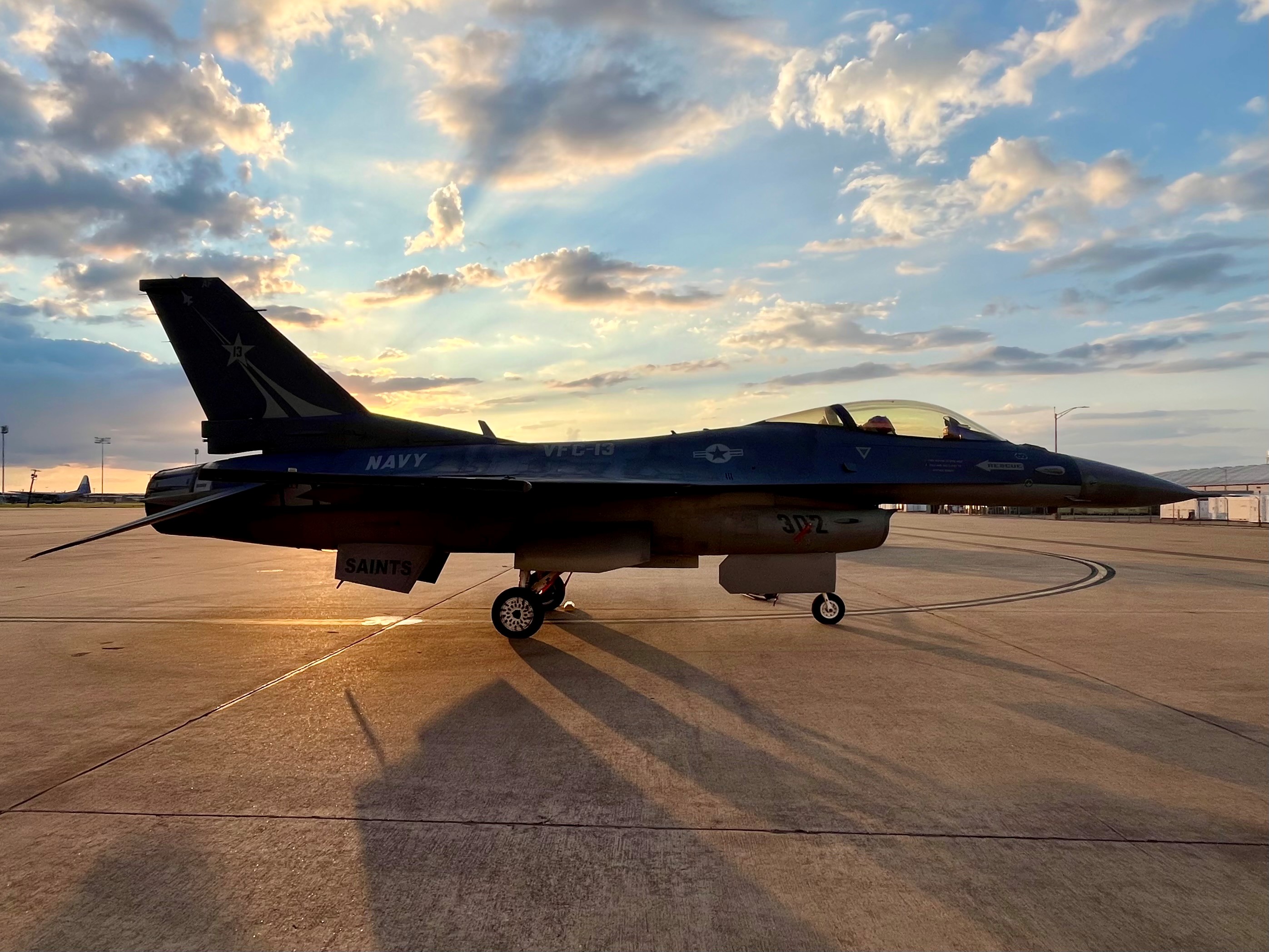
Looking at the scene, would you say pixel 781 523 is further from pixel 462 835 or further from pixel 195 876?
pixel 195 876

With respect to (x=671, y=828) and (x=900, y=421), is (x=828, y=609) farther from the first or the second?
(x=671, y=828)

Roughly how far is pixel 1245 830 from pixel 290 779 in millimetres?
5525

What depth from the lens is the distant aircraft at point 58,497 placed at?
95625 mm

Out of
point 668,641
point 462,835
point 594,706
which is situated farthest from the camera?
point 668,641

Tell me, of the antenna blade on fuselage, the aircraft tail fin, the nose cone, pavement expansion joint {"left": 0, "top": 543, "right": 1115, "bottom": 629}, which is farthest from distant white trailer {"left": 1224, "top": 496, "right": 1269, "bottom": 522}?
the antenna blade on fuselage

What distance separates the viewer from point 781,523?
28.8ft

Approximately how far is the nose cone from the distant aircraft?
366 feet

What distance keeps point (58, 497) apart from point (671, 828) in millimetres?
124168

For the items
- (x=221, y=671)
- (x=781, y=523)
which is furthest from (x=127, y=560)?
(x=781, y=523)

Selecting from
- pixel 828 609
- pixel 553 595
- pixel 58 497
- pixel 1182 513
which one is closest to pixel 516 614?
pixel 553 595

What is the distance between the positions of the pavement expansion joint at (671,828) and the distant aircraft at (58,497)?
109276 mm

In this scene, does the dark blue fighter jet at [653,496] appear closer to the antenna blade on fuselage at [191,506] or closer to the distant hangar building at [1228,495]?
the antenna blade on fuselage at [191,506]

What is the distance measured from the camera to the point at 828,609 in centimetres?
984

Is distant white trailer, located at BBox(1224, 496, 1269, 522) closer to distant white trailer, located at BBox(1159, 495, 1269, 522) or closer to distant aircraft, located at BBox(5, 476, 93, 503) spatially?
distant white trailer, located at BBox(1159, 495, 1269, 522)
